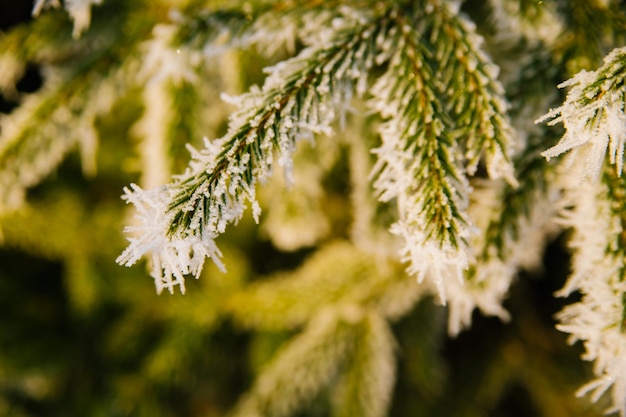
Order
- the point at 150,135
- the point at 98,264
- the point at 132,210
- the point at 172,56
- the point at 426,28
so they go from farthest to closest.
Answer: the point at 98,264 → the point at 132,210 → the point at 150,135 → the point at 172,56 → the point at 426,28

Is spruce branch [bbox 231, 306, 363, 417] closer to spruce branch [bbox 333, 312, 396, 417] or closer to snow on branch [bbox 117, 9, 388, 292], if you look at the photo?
spruce branch [bbox 333, 312, 396, 417]

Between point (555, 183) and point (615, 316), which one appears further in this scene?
point (555, 183)

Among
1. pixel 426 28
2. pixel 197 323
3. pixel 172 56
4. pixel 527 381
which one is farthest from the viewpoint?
pixel 527 381

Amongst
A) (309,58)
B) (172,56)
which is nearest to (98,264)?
(172,56)

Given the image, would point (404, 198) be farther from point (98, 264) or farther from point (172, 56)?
point (98, 264)

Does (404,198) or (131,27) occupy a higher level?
(131,27)

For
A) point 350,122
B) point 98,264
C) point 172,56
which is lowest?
point 98,264

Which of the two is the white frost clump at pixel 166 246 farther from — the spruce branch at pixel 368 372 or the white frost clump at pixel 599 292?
the spruce branch at pixel 368 372
